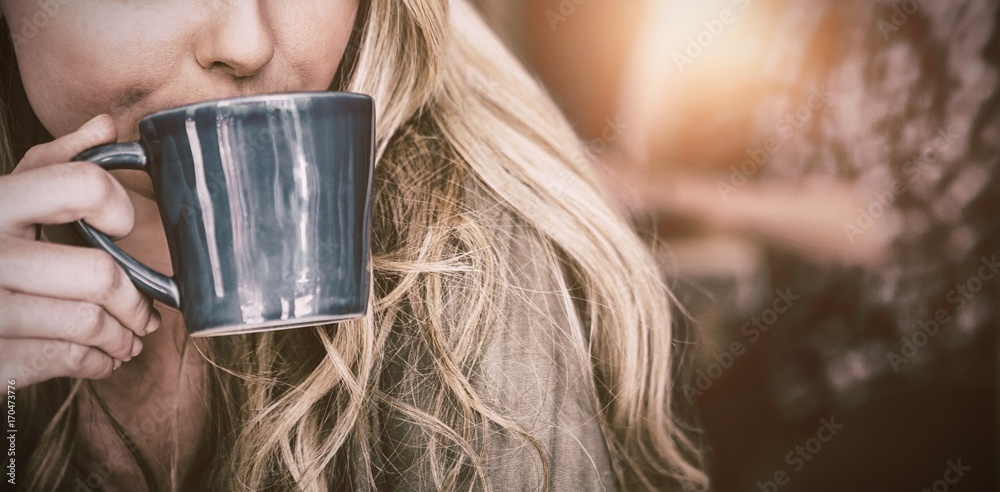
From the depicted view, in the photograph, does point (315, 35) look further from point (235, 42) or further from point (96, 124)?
point (96, 124)

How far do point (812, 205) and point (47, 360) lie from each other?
602mm

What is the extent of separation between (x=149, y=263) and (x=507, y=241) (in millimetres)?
300

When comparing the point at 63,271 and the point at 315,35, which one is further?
the point at 315,35

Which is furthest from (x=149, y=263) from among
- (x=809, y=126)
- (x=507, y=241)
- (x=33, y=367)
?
(x=809, y=126)

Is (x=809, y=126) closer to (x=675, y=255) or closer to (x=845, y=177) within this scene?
(x=845, y=177)

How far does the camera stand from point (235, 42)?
0.52 metres

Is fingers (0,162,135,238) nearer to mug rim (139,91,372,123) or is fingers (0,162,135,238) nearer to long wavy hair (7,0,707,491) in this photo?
mug rim (139,91,372,123)

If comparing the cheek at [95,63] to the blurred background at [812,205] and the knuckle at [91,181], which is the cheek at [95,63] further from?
the blurred background at [812,205]

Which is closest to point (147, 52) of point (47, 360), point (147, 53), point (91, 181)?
point (147, 53)

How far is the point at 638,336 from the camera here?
63 centimetres

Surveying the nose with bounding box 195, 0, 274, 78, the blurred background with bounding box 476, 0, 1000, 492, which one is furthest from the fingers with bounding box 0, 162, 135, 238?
the blurred background with bounding box 476, 0, 1000, 492

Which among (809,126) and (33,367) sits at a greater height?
(33,367)

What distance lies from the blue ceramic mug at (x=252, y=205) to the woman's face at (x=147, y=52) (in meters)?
0.09

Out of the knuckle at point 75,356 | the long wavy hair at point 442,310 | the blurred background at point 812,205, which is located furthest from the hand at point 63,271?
the blurred background at point 812,205
